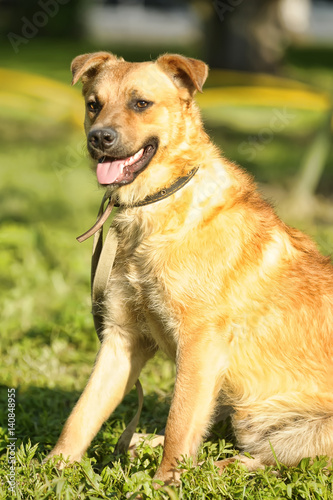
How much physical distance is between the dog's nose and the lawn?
2.43 feet

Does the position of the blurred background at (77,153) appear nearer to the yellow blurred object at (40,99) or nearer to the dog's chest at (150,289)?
the yellow blurred object at (40,99)

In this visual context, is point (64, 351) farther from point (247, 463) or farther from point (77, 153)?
point (77, 153)

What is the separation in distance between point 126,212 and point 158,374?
180 cm

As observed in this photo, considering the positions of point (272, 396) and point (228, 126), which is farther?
point (228, 126)

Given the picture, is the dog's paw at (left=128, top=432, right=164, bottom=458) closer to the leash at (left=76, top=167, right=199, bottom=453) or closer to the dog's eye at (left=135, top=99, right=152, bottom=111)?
the leash at (left=76, top=167, right=199, bottom=453)

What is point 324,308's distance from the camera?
381 centimetres

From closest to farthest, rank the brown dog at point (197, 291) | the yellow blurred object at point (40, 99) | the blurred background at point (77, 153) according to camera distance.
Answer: the brown dog at point (197, 291), the blurred background at point (77, 153), the yellow blurred object at point (40, 99)

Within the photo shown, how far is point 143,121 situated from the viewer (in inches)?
153

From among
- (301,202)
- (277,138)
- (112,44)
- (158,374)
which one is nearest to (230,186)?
(158,374)

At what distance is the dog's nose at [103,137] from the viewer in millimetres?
3733

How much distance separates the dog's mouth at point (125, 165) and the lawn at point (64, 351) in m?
0.65

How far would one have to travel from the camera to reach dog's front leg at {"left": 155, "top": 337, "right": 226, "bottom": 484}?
3.54 meters

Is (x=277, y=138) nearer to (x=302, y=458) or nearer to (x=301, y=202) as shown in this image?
(x=301, y=202)

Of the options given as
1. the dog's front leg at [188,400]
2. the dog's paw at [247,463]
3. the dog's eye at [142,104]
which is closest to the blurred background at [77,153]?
the dog's eye at [142,104]
